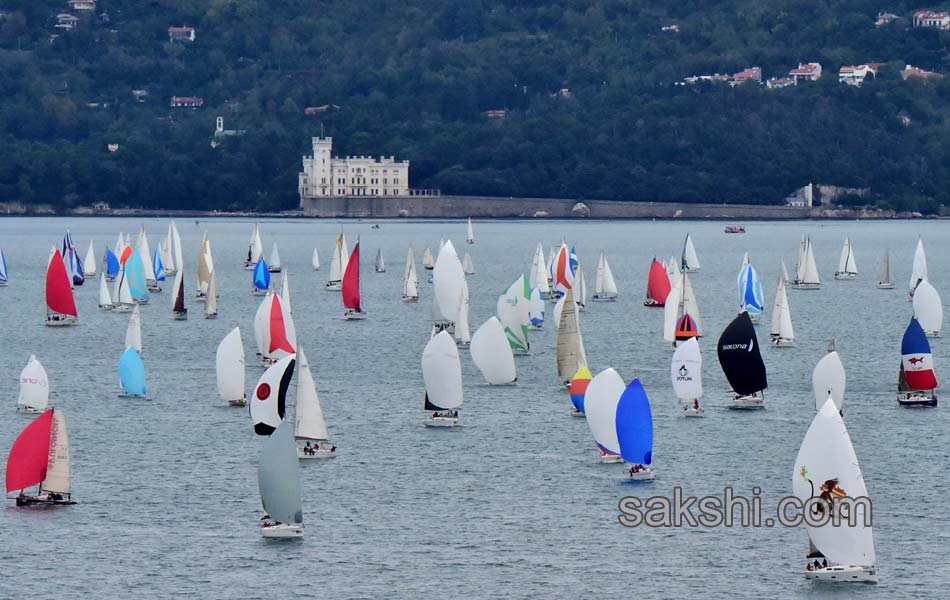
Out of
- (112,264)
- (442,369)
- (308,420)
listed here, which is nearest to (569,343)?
(442,369)

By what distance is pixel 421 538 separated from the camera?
46.2 m

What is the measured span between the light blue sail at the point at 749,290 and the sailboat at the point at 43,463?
4700 centimetres

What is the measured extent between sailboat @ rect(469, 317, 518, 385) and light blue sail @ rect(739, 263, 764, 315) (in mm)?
24495

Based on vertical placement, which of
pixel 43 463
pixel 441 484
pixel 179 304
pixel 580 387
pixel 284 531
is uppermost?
pixel 179 304

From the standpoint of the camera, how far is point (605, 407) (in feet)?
171

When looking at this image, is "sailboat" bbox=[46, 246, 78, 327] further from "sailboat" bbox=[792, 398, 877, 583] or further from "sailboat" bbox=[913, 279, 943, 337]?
"sailboat" bbox=[792, 398, 877, 583]

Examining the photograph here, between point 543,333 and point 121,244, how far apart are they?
38935 millimetres

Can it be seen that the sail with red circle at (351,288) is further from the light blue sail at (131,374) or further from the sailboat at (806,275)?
the sailboat at (806,275)

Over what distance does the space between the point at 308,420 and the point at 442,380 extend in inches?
240

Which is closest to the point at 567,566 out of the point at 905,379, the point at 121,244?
the point at 905,379

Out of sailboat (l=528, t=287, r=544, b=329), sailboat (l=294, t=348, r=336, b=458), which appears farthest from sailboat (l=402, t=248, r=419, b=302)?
sailboat (l=294, t=348, r=336, b=458)

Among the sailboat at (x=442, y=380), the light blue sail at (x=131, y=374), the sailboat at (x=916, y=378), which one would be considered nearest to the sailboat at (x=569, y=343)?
the sailboat at (x=442, y=380)

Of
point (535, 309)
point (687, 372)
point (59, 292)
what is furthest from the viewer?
point (59, 292)

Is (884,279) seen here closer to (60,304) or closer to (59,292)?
(60,304)
